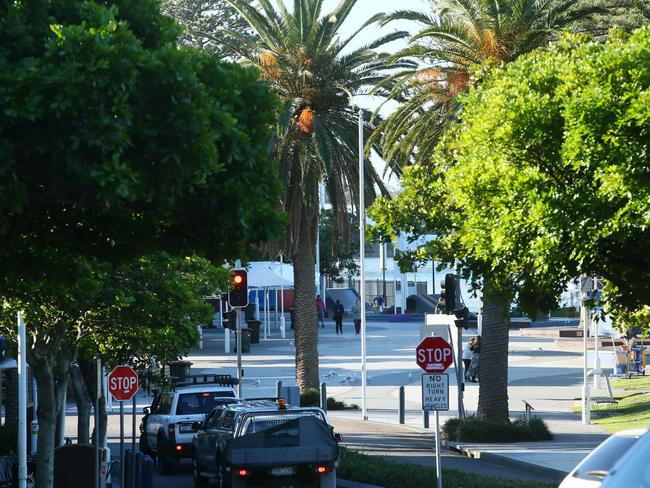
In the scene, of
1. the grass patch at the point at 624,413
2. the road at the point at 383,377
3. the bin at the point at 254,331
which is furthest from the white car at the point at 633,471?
the bin at the point at 254,331

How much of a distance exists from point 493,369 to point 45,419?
11526mm

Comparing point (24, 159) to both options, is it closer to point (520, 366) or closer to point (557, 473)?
point (557, 473)

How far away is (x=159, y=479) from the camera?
26125mm

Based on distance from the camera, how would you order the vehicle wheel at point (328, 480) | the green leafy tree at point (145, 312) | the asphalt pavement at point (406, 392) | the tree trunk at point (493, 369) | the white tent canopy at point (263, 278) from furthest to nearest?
the white tent canopy at point (263, 278) → the tree trunk at point (493, 369) → the asphalt pavement at point (406, 392) → the green leafy tree at point (145, 312) → the vehicle wheel at point (328, 480)

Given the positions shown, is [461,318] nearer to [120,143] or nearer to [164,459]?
[164,459]

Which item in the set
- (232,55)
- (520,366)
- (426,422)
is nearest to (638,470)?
(426,422)

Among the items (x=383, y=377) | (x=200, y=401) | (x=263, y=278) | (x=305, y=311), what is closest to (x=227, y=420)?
(x=200, y=401)

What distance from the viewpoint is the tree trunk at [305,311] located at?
1389 inches

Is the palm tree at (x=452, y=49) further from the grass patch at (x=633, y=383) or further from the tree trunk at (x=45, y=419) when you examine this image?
the grass patch at (x=633, y=383)

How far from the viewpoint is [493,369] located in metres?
29.1

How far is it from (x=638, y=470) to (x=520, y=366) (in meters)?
44.5

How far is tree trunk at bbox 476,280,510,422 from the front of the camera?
95.2 ft

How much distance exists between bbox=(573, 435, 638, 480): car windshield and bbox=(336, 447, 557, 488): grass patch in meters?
6.63

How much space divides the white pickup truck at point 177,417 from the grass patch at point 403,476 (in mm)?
5000
